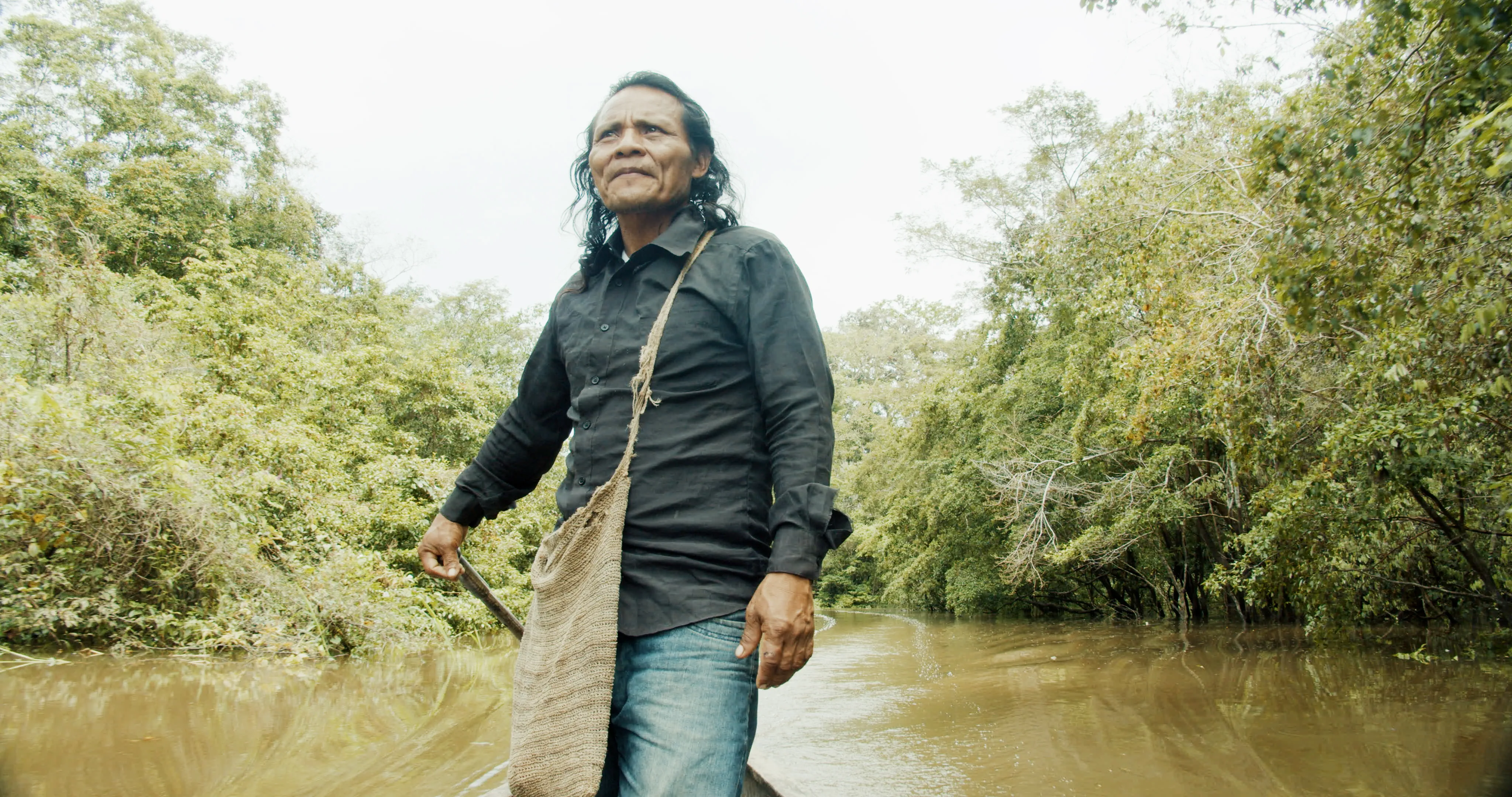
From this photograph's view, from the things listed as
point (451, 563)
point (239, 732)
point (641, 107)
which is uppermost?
point (641, 107)

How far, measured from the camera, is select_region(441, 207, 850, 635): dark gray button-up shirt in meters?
1.42

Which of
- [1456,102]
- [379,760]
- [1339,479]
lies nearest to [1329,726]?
[1339,479]

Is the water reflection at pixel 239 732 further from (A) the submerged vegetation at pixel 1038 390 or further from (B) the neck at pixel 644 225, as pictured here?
(B) the neck at pixel 644 225

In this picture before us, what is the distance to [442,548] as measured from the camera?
1935 millimetres

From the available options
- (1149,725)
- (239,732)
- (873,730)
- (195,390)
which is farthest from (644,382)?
(195,390)

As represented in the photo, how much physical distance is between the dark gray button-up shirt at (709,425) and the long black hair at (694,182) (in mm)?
124

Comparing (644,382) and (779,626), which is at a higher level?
(644,382)

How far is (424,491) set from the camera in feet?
44.5

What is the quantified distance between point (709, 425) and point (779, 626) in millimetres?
361

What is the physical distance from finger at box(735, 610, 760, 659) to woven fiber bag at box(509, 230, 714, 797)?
8.3 inches

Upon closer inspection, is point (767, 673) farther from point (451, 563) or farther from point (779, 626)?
point (451, 563)

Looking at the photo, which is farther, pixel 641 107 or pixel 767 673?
pixel 641 107

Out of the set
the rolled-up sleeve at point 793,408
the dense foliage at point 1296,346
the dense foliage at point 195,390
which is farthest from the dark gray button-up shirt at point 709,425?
the dense foliage at point 195,390

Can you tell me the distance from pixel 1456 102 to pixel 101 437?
8632 mm
